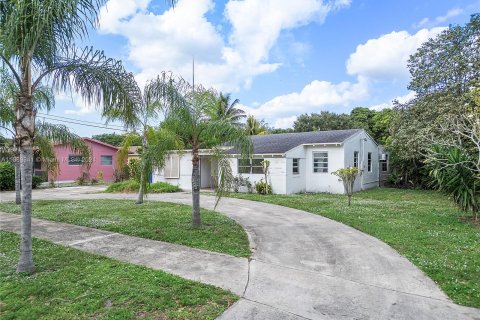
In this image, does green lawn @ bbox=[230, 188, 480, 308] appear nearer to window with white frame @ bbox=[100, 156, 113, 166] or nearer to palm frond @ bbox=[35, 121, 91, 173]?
palm frond @ bbox=[35, 121, 91, 173]

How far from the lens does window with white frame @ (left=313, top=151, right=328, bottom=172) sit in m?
17.1

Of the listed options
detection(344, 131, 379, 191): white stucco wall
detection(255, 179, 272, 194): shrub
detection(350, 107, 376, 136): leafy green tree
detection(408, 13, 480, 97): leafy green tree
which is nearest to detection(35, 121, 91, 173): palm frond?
detection(255, 179, 272, 194): shrub

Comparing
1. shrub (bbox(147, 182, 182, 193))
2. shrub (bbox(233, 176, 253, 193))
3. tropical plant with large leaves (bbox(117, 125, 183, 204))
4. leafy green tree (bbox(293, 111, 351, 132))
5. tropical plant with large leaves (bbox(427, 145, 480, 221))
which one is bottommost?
shrub (bbox(147, 182, 182, 193))

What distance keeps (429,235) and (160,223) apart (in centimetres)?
673

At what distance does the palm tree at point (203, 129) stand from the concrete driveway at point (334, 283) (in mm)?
1824

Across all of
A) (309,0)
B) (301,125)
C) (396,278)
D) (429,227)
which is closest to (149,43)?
(309,0)

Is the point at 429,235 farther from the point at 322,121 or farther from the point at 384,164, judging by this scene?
the point at 322,121

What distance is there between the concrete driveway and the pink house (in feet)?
69.3

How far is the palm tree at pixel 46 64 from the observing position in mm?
4168

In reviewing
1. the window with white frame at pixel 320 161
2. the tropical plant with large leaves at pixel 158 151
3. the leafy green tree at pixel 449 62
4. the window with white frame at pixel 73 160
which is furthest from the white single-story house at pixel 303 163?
the window with white frame at pixel 73 160

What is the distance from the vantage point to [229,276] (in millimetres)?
4672

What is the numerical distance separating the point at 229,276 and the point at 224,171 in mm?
3268

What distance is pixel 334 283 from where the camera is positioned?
14.5ft

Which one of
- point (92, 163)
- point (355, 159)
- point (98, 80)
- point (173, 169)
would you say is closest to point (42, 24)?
point (98, 80)
